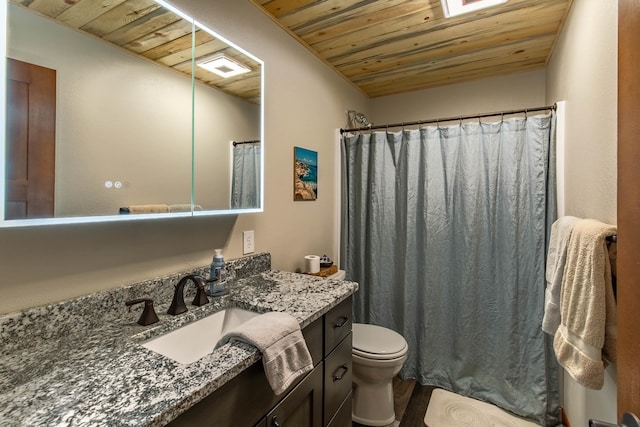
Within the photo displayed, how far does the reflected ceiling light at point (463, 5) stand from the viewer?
1536 millimetres

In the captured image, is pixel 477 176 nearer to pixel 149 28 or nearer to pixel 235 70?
pixel 235 70

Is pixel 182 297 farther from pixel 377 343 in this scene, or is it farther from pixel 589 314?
pixel 589 314

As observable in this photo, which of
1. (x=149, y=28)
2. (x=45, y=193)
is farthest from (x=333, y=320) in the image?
(x=149, y=28)

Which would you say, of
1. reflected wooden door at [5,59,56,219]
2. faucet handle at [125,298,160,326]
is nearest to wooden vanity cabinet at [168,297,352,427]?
faucet handle at [125,298,160,326]

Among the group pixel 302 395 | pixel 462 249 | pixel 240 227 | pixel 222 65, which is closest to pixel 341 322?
pixel 302 395

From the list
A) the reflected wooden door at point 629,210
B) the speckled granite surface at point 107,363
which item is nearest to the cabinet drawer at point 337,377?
the speckled granite surface at point 107,363

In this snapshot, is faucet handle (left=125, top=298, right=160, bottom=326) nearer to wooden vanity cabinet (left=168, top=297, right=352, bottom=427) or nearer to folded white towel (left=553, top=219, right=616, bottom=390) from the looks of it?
wooden vanity cabinet (left=168, top=297, right=352, bottom=427)

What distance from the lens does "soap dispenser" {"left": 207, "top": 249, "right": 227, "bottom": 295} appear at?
126 centimetres

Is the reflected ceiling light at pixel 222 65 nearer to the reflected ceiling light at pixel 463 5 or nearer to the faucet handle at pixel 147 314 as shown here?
the faucet handle at pixel 147 314

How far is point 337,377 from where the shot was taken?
130cm

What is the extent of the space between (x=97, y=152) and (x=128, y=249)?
0.35 metres

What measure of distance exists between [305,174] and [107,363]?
1495 mm

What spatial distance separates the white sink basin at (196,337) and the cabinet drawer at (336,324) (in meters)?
0.31

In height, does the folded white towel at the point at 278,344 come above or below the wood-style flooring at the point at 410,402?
above
